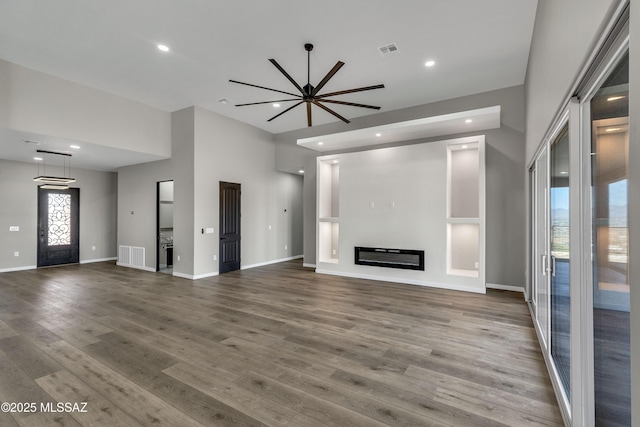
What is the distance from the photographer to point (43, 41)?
4.16 metres

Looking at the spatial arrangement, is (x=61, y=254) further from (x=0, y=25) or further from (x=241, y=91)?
(x=241, y=91)

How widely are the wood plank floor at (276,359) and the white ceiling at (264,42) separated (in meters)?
3.92

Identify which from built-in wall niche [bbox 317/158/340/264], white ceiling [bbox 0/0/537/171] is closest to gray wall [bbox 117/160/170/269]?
white ceiling [bbox 0/0/537/171]

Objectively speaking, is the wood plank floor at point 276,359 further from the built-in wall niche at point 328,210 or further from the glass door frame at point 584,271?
the built-in wall niche at point 328,210

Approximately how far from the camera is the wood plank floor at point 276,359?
84.5 inches

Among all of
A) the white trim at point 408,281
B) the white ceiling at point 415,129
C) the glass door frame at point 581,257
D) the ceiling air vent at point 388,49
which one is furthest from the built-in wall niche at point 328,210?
the glass door frame at point 581,257

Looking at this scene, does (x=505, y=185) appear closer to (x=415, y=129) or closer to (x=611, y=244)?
(x=415, y=129)

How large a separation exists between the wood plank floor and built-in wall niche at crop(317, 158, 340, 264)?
2.26 m

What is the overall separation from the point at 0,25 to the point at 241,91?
329 centimetres

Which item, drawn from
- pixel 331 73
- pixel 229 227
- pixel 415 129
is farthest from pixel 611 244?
pixel 229 227

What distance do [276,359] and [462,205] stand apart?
5.01 m

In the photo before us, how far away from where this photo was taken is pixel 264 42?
4164 mm

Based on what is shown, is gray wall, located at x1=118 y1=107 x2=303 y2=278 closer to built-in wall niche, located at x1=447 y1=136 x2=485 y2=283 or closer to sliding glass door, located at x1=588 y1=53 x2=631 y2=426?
built-in wall niche, located at x1=447 y1=136 x2=485 y2=283

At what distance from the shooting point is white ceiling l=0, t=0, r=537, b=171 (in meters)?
3.52
